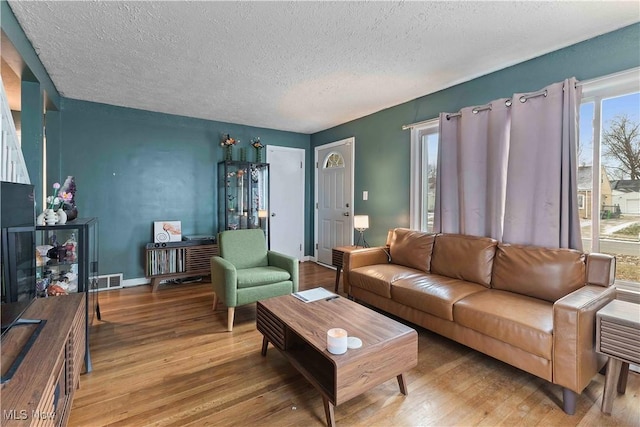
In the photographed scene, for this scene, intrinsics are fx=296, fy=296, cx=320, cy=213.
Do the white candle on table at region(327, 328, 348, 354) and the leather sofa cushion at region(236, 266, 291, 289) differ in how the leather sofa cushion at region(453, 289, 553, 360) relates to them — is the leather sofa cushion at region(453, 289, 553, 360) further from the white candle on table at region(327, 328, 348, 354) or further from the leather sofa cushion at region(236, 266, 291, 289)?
the leather sofa cushion at region(236, 266, 291, 289)

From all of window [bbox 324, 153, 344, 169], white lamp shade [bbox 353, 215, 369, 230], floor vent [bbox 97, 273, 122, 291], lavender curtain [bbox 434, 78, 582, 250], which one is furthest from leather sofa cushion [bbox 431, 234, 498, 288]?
floor vent [bbox 97, 273, 122, 291]

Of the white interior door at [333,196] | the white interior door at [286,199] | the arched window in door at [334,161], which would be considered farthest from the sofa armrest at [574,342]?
the white interior door at [286,199]

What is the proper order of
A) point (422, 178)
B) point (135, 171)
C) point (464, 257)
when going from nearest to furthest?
point (464, 257), point (422, 178), point (135, 171)

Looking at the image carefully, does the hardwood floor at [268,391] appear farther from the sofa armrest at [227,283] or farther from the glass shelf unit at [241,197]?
the glass shelf unit at [241,197]

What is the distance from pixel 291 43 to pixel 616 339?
2703 millimetres

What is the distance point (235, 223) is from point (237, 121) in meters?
1.54

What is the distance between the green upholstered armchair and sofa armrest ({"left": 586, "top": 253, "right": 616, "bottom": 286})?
2253mm

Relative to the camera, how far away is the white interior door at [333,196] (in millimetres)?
4562

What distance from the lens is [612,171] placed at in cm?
218

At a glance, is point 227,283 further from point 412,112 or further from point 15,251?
point 412,112

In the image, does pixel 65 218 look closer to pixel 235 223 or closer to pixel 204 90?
pixel 204 90

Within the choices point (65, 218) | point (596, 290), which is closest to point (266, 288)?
point (65, 218)

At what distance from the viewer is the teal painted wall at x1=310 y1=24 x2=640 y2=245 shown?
213 cm

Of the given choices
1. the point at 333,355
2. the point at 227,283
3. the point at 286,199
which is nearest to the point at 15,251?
the point at 227,283
